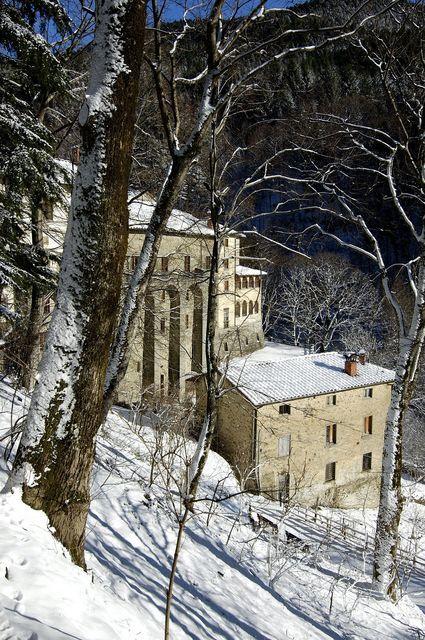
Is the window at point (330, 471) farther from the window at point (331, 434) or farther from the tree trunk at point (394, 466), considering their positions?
the tree trunk at point (394, 466)

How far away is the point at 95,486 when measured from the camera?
6.05 metres

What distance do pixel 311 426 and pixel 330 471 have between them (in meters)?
2.66

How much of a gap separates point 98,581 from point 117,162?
3.32 metres

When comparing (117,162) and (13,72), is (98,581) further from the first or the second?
(13,72)

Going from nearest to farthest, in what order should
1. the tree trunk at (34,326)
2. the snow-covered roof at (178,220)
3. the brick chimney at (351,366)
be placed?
the tree trunk at (34,326), the snow-covered roof at (178,220), the brick chimney at (351,366)

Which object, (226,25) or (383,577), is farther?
(383,577)

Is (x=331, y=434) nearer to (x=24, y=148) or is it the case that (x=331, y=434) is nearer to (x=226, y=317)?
(x=226, y=317)

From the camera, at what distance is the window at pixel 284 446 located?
17.7m

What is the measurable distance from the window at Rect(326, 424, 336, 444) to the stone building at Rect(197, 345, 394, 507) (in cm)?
4

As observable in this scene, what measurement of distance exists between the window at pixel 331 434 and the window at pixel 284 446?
90.5 inches

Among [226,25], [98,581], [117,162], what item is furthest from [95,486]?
[226,25]

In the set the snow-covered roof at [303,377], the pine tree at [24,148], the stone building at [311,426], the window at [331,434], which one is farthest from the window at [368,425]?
the pine tree at [24,148]

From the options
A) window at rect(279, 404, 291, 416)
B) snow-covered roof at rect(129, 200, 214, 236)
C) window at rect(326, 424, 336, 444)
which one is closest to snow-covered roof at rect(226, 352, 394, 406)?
window at rect(279, 404, 291, 416)

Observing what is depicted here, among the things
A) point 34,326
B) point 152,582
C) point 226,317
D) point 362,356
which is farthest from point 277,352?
point 152,582
